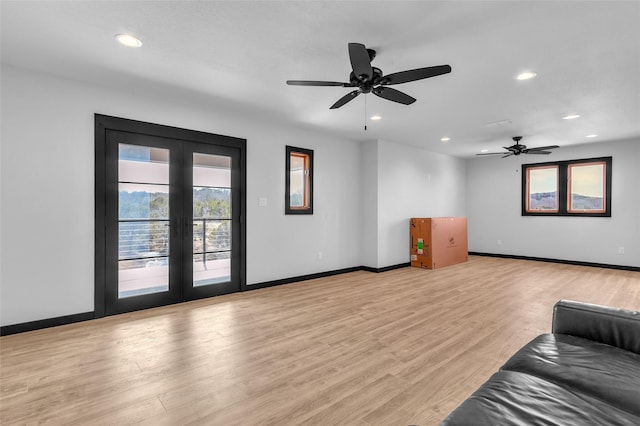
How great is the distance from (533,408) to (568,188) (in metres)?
8.11

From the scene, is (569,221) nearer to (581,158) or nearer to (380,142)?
(581,158)

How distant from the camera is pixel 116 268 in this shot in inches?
153

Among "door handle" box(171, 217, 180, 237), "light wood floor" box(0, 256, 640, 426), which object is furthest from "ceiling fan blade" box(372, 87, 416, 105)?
"door handle" box(171, 217, 180, 237)

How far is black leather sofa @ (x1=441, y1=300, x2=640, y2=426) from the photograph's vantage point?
1188mm

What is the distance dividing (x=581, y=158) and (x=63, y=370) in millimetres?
9574

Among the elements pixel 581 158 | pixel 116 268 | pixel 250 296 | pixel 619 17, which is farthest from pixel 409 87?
pixel 581 158

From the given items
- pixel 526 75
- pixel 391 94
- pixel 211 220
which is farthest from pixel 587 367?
pixel 211 220

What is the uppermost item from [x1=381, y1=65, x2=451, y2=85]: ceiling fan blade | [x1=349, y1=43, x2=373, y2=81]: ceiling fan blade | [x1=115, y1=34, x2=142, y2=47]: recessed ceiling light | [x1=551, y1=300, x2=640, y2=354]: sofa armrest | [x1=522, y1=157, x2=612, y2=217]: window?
[x1=115, y1=34, x2=142, y2=47]: recessed ceiling light

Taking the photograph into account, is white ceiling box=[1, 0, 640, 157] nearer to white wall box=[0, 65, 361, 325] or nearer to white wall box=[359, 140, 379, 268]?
white wall box=[0, 65, 361, 325]

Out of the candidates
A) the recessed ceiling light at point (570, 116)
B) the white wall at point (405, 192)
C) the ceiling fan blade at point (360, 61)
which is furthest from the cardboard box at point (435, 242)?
the ceiling fan blade at point (360, 61)

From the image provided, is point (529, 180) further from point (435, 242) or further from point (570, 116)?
point (570, 116)

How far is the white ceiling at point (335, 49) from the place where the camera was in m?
2.37

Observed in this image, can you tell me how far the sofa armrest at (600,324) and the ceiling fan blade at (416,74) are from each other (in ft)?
6.14

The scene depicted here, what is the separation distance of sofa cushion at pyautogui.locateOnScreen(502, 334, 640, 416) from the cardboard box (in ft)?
16.6
